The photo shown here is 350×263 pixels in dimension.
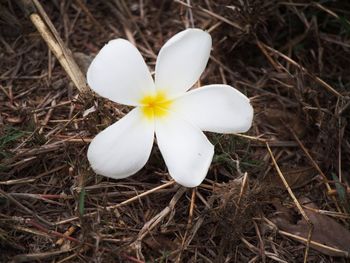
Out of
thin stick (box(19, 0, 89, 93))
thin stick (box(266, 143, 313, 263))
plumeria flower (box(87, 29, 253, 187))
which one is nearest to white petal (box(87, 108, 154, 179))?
plumeria flower (box(87, 29, 253, 187))

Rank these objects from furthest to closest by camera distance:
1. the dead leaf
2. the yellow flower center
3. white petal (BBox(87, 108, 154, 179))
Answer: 1. the dead leaf
2. the yellow flower center
3. white petal (BBox(87, 108, 154, 179))

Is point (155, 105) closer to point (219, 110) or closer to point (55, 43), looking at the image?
point (219, 110)

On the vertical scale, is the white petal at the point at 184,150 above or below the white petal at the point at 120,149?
below

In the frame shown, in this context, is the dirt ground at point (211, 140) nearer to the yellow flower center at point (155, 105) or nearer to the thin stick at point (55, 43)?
the thin stick at point (55, 43)

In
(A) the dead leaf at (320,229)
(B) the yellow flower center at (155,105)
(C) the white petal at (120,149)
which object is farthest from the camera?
(A) the dead leaf at (320,229)

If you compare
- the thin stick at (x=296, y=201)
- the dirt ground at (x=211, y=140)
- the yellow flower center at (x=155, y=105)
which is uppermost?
the yellow flower center at (x=155, y=105)

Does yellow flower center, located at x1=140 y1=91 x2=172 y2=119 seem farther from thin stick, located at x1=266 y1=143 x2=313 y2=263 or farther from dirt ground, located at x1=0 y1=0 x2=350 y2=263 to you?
thin stick, located at x1=266 y1=143 x2=313 y2=263

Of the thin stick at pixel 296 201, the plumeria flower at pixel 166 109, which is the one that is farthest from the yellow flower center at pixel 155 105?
the thin stick at pixel 296 201
